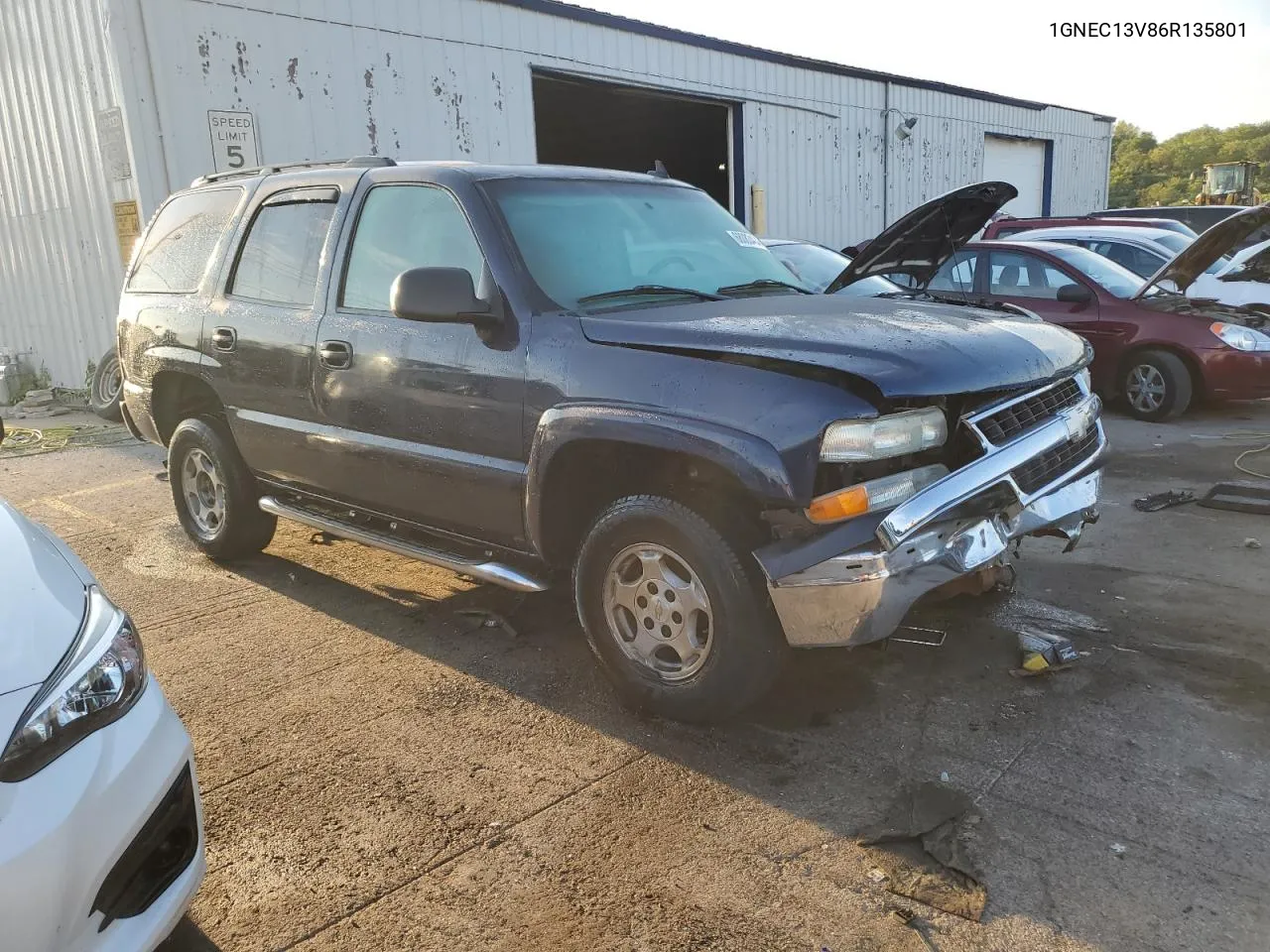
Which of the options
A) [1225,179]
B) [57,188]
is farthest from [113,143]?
[1225,179]

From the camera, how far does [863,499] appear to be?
2.88 metres

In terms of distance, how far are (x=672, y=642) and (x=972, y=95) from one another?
20.0 m

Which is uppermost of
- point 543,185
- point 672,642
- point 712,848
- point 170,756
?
point 543,185

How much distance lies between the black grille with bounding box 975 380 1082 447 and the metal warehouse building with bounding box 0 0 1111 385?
8278 millimetres

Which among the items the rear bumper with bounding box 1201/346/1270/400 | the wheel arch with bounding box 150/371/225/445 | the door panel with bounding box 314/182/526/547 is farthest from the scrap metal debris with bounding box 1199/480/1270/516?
the wheel arch with bounding box 150/371/225/445

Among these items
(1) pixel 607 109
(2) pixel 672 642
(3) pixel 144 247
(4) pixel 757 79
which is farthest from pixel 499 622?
(1) pixel 607 109

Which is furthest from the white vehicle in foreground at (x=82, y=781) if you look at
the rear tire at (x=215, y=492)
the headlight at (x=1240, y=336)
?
the headlight at (x=1240, y=336)

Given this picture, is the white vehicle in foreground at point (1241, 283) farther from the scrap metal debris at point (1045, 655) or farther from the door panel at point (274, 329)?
the door panel at point (274, 329)

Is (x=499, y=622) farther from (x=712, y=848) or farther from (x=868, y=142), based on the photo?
(x=868, y=142)

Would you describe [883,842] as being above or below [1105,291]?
below

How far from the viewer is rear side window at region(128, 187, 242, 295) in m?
5.03

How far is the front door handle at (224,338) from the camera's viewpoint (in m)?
4.74

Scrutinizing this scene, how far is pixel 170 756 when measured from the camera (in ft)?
6.92

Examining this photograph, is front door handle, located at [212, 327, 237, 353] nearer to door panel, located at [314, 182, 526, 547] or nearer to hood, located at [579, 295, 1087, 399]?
door panel, located at [314, 182, 526, 547]
